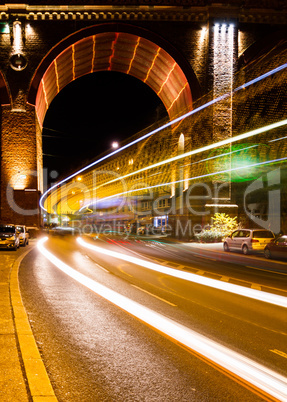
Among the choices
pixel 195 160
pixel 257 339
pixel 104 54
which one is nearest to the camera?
pixel 257 339

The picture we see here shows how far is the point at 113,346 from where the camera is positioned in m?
5.82

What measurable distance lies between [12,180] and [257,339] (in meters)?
35.3

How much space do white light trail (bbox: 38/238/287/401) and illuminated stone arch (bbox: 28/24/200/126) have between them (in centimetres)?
3288

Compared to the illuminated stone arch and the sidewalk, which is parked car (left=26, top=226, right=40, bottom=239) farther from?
the sidewalk

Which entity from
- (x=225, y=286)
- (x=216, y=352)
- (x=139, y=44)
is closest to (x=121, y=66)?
(x=139, y=44)

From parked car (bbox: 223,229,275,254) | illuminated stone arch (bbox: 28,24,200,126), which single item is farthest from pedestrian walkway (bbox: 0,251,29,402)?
illuminated stone arch (bbox: 28,24,200,126)

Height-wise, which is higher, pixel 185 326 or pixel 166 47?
pixel 166 47

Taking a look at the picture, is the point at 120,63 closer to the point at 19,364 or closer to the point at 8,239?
the point at 8,239

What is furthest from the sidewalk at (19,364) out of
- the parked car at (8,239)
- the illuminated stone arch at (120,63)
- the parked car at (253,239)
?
the illuminated stone arch at (120,63)

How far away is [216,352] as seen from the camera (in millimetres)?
5496

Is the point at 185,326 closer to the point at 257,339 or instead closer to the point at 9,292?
the point at 257,339

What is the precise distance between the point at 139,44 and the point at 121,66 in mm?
5515

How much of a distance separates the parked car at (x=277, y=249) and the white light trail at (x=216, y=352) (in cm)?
1260

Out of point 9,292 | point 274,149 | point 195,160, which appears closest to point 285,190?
point 274,149
